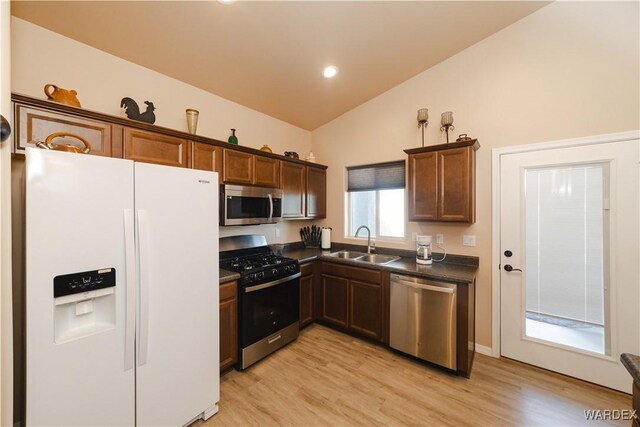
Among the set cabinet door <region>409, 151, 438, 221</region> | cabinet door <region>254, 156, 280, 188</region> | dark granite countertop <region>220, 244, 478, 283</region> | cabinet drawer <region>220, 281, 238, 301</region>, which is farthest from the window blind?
cabinet drawer <region>220, 281, 238, 301</region>

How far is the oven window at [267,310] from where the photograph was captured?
2305 mm

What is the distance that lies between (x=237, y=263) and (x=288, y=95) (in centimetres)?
215

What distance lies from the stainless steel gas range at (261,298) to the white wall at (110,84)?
14.5 inches

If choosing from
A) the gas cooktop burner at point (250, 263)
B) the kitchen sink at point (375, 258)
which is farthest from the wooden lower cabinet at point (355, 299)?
the gas cooktop burner at point (250, 263)

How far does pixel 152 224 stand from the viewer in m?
1.51

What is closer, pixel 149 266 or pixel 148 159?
pixel 149 266

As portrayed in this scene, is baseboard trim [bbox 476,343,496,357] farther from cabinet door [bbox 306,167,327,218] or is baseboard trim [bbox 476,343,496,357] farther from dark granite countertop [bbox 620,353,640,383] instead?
cabinet door [bbox 306,167,327,218]

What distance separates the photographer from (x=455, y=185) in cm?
261

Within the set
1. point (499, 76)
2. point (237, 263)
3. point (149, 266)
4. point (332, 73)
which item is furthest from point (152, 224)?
point (499, 76)

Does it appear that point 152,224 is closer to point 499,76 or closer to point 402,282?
point 402,282

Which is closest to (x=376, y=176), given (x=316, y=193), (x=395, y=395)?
(x=316, y=193)

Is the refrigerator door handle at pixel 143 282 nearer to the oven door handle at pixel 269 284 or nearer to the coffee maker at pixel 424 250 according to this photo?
the oven door handle at pixel 269 284

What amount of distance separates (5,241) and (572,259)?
148 inches

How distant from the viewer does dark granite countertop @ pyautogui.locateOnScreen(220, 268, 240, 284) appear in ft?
7.01
